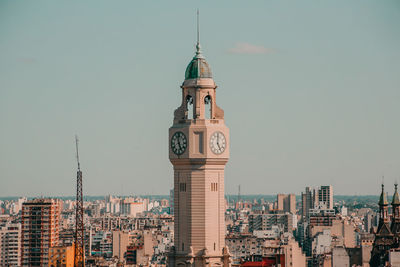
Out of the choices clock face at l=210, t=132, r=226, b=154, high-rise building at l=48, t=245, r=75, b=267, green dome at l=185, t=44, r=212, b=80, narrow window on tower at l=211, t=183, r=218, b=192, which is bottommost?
high-rise building at l=48, t=245, r=75, b=267

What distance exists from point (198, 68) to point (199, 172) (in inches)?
130

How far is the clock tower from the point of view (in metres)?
33.6

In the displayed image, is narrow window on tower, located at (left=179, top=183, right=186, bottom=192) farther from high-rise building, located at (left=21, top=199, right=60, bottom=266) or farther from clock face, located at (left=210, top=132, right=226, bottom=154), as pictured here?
high-rise building, located at (left=21, top=199, right=60, bottom=266)

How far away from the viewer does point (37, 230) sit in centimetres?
11088

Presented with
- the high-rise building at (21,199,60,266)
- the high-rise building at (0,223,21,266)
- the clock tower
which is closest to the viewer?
the clock tower

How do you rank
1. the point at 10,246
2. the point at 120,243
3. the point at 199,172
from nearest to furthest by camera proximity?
the point at 199,172 → the point at 10,246 → the point at 120,243

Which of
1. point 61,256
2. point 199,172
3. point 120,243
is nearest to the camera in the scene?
point 199,172

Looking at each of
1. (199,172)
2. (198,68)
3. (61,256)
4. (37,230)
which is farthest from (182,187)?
(37,230)

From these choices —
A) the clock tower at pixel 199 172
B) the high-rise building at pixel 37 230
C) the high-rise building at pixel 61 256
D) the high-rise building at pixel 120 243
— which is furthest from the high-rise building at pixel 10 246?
the clock tower at pixel 199 172

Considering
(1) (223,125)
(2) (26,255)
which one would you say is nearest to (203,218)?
(1) (223,125)

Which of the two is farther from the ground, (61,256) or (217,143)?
(217,143)

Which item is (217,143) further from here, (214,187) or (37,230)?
(37,230)

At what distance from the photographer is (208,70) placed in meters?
34.0

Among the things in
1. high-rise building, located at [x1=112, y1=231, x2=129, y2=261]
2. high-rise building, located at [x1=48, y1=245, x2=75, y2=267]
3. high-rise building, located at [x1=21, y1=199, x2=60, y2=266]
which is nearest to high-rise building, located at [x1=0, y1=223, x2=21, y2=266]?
high-rise building, located at [x1=112, y1=231, x2=129, y2=261]
